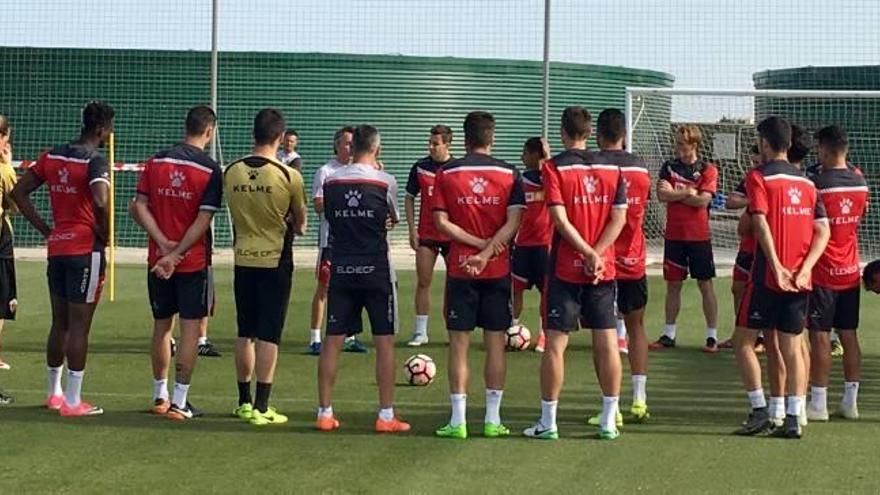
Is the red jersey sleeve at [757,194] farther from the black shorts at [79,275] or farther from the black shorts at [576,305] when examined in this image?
the black shorts at [79,275]

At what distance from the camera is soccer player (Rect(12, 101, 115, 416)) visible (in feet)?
30.8

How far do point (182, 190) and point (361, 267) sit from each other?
4.24 ft

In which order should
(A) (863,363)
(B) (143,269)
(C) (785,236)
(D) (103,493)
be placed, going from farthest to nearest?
1. (B) (143,269)
2. (A) (863,363)
3. (C) (785,236)
4. (D) (103,493)

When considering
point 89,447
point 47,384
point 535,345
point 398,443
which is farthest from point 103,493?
point 535,345

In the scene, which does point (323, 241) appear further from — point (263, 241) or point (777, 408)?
point (777, 408)

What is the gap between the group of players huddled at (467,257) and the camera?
8742mm

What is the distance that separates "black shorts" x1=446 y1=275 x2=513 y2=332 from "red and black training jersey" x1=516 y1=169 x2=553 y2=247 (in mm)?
3206

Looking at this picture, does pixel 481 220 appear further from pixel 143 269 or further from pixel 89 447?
pixel 143 269

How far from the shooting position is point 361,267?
8.95 m

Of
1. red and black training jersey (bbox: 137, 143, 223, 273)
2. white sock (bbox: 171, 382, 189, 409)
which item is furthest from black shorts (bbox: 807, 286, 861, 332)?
white sock (bbox: 171, 382, 189, 409)

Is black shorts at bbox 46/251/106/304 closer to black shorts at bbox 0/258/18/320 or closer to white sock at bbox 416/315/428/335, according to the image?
black shorts at bbox 0/258/18/320

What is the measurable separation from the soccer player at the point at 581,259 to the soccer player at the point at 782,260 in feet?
2.94

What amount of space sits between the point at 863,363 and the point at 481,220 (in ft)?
16.4

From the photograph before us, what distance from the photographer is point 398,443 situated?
27.9 feet
